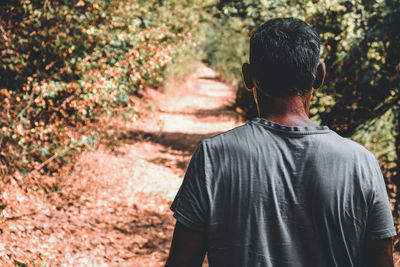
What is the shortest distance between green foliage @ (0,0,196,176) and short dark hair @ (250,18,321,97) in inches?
195

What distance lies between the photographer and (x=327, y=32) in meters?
6.47

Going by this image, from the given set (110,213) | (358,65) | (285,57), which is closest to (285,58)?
(285,57)

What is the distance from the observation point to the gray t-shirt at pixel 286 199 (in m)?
1.24

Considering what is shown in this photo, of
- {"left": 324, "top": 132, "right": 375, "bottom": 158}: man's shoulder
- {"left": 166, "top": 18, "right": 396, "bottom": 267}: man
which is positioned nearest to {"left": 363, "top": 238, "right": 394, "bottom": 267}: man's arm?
{"left": 166, "top": 18, "right": 396, "bottom": 267}: man

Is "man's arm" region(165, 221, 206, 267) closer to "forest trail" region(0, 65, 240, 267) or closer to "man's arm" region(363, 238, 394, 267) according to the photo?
"man's arm" region(363, 238, 394, 267)

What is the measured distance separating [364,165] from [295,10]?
573 centimetres

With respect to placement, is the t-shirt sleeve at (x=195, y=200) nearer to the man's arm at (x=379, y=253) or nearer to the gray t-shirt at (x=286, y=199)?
the gray t-shirt at (x=286, y=199)

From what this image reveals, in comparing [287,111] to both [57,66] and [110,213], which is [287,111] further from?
[57,66]

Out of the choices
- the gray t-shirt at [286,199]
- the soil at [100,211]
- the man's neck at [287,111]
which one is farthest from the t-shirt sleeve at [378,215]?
the soil at [100,211]

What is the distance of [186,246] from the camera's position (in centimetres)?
129

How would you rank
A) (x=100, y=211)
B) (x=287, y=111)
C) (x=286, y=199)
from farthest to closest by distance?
(x=100, y=211), (x=287, y=111), (x=286, y=199)

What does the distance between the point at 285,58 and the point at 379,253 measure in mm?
744

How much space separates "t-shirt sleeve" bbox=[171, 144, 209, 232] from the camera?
126cm

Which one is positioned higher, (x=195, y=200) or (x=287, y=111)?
(x=287, y=111)
